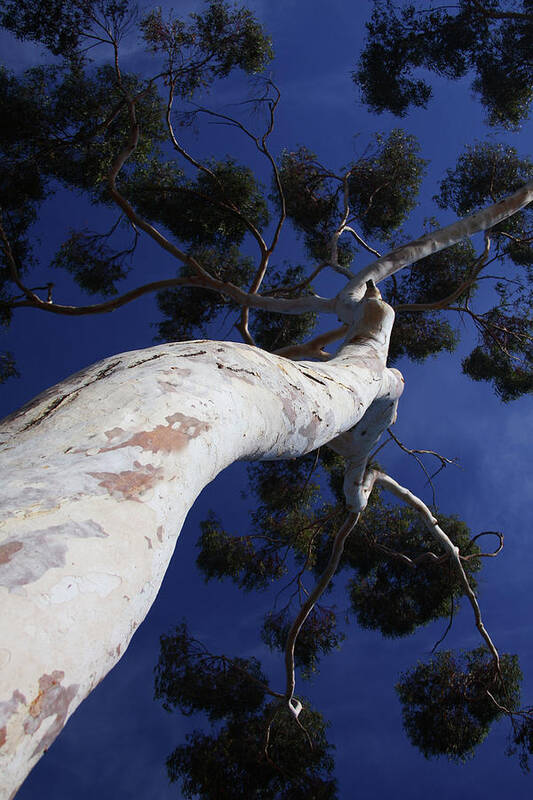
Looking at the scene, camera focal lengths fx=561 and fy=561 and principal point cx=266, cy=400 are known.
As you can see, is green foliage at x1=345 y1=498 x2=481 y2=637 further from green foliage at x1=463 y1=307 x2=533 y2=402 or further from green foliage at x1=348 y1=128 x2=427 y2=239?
green foliage at x1=348 y1=128 x2=427 y2=239

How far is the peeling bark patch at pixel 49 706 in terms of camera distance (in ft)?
1.90

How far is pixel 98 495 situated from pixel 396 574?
696 cm

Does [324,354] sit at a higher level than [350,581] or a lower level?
higher

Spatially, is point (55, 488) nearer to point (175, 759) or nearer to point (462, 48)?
point (175, 759)

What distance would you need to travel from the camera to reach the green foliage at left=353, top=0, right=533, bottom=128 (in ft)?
22.1

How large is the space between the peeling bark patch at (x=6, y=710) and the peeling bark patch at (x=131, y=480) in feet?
0.98

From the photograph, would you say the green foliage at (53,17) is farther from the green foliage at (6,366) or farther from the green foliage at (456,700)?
the green foliage at (456,700)

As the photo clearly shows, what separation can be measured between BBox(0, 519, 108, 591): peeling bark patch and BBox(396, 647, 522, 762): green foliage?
671 cm

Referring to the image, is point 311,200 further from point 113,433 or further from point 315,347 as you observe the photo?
point 113,433

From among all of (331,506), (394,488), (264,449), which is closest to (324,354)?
(394,488)

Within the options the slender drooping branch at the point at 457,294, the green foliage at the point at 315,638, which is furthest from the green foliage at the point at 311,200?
the green foliage at the point at 315,638

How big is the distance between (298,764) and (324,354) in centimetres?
441

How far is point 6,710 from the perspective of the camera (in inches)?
21.8

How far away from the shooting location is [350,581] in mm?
7441
